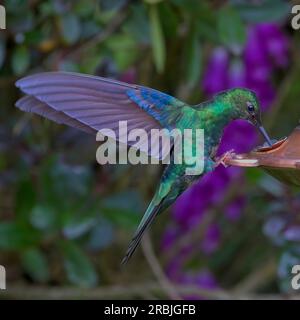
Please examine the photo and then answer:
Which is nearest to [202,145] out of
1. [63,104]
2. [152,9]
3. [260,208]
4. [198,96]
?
[63,104]

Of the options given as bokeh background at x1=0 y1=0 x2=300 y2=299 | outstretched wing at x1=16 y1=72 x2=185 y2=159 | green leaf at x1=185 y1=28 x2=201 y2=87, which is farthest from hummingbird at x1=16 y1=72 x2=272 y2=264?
green leaf at x1=185 y1=28 x2=201 y2=87

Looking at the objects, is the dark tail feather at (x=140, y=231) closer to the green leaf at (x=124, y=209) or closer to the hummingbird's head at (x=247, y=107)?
the hummingbird's head at (x=247, y=107)

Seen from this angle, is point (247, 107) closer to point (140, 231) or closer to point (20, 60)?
point (140, 231)

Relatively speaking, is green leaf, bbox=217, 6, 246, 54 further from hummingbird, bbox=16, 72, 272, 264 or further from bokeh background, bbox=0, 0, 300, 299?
hummingbird, bbox=16, 72, 272, 264

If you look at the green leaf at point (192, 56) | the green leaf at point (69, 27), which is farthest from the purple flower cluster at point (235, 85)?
the green leaf at point (69, 27)

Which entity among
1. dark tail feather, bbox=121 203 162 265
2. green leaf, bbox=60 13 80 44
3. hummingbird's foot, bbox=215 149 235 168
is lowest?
dark tail feather, bbox=121 203 162 265

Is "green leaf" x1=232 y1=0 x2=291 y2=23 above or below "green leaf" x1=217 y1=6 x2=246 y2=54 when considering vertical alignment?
above

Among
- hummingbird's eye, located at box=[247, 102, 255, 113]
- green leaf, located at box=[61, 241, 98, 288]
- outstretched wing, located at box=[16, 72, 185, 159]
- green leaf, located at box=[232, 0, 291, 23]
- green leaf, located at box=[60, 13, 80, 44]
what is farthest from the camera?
green leaf, located at box=[61, 241, 98, 288]

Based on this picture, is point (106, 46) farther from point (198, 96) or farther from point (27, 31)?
point (198, 96)
